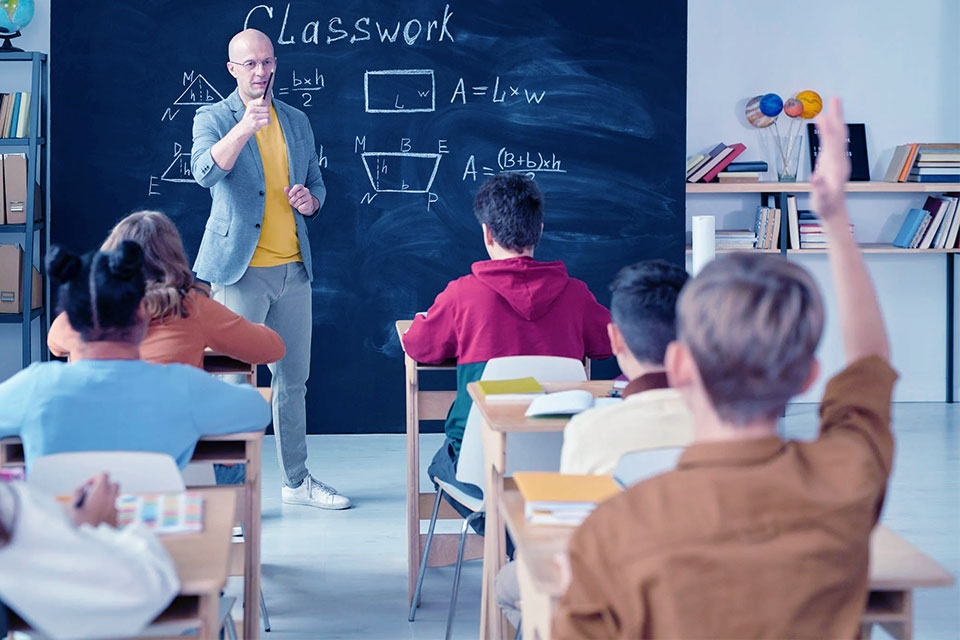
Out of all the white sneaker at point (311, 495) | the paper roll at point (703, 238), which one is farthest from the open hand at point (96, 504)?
the white sneaker at point (311, 495)

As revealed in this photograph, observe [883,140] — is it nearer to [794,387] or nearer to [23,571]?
[794,387]

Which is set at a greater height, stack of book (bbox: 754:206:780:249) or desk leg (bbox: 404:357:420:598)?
stack of book (bbox: 754:206:780:249)

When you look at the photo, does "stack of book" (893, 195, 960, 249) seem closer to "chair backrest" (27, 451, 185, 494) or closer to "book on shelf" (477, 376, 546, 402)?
"book on shelf" (477, 376, 546, 402)

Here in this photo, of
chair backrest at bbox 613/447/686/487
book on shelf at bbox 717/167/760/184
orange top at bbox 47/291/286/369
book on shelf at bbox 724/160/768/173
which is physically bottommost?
chair backrest at bbox 613/447/686/487

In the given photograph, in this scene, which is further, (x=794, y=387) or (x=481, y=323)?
(x=481, y=323)

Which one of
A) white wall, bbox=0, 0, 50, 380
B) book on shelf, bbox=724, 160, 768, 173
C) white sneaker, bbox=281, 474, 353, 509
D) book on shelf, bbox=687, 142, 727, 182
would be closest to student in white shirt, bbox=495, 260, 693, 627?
white sneaker, bbox=281, 474, 353, 509

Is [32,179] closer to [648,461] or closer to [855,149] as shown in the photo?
[648,461]

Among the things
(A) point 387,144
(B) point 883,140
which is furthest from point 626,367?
(B) point 883,140

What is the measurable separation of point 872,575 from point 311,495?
289cm

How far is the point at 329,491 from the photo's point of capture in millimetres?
4164

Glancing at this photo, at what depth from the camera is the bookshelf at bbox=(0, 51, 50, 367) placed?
16.0 ft

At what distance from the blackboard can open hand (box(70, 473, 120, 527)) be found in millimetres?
3643

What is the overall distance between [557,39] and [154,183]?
2052 mm

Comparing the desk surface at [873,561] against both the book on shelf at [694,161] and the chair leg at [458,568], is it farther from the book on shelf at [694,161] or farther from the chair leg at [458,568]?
the book on shelf at [694,161]
